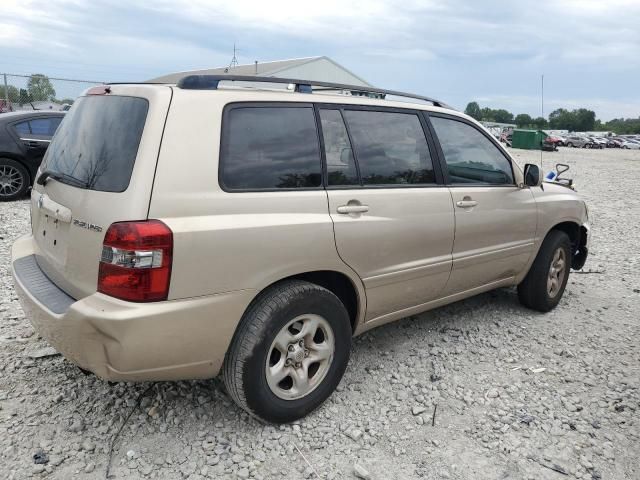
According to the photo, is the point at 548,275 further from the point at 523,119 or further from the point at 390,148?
the point at 523,119

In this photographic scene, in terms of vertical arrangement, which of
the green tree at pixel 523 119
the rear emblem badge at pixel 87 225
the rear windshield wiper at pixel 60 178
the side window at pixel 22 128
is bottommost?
the rear emblem badge at pixel 87 225

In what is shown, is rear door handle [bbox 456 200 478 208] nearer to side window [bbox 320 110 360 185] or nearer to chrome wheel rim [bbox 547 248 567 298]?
side window [bbox 320 110 360 185]

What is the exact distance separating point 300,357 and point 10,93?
51.8 feet

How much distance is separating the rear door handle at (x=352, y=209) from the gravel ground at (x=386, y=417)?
113cm

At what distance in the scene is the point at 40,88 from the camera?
50.4 feet

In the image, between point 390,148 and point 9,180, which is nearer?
point 390,148

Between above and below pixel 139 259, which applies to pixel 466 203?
above

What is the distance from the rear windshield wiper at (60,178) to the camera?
2609mm

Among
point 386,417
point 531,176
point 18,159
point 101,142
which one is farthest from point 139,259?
point 18,159

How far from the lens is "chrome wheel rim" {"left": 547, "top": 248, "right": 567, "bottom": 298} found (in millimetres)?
4641

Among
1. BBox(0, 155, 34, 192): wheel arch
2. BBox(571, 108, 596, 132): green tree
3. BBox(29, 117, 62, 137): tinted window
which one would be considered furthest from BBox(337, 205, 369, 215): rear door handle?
BBox(571, 108, 596, 132): green tree

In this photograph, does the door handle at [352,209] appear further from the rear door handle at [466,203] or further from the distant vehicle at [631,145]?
the distant vehicle at [631,145]

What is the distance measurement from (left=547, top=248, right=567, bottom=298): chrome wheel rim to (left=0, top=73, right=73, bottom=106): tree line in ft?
47.0

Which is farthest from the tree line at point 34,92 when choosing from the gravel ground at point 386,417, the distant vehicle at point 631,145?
the distant vehicle at point 631,145
